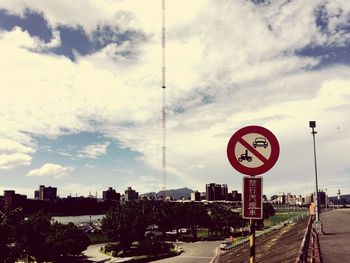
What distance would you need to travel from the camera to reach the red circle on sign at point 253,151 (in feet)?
17.8

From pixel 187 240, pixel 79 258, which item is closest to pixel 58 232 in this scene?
pixel 79 258

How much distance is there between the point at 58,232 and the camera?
7188cm

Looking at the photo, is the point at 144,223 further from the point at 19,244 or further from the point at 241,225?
the point at 19,244

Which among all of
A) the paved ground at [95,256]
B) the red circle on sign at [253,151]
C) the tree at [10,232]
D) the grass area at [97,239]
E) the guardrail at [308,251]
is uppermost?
the red circle on sign at [253,151]

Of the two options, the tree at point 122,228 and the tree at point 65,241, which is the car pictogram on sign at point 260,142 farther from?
the tree at point 122,228

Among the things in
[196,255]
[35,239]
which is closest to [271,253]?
[35,239]

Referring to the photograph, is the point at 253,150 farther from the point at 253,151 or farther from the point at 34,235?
the point at 34,235

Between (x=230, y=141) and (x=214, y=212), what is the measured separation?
112996mm

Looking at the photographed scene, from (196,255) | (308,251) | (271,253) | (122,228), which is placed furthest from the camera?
(122,228)

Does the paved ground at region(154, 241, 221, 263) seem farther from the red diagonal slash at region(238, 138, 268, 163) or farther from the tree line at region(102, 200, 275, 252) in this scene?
the red diagonal slash at region(238, 138, 268, 163)

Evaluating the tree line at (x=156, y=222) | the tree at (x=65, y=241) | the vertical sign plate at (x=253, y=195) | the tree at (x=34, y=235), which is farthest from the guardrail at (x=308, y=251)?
the tree line at (x=156, y=222)

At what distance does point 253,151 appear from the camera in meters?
5.52

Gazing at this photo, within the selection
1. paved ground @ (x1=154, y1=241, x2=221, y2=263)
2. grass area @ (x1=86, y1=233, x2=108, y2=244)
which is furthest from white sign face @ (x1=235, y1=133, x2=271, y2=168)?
grass area @ (x1=86, y1=233, x2=108, y2=244)

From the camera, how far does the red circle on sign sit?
17.8 ft
